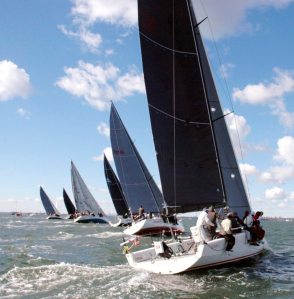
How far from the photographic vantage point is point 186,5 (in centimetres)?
1658

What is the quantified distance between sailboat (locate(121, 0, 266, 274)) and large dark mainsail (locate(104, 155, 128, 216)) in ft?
125

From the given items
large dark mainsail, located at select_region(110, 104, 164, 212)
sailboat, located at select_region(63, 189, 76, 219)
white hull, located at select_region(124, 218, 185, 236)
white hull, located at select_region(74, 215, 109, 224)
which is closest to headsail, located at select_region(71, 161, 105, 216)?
white hull, located at select_region(74, 215, 109, 224)

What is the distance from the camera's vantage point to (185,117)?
17250 mm

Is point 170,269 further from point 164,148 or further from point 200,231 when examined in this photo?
point 164,148

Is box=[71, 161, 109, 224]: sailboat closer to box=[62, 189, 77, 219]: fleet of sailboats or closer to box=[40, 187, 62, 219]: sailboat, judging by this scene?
box=[62, 189, 77, 219]: fleet of sailboats

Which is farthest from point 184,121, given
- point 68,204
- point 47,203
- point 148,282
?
point 47,203

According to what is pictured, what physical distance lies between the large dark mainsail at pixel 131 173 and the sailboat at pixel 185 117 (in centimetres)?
2095

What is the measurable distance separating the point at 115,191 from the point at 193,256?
139 ft

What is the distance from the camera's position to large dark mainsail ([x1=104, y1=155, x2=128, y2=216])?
55594 millimetres

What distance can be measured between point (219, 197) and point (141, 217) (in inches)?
696

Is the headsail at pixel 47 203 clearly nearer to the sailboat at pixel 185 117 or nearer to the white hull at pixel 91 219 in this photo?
the white hull at pixel 91 219

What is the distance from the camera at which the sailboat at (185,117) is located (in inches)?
663

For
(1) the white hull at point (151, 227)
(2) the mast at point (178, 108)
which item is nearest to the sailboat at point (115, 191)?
(1) the white hull at point (151, 227)

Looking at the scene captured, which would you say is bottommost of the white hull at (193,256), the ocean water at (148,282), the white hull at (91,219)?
the ocean water at (148,282)
